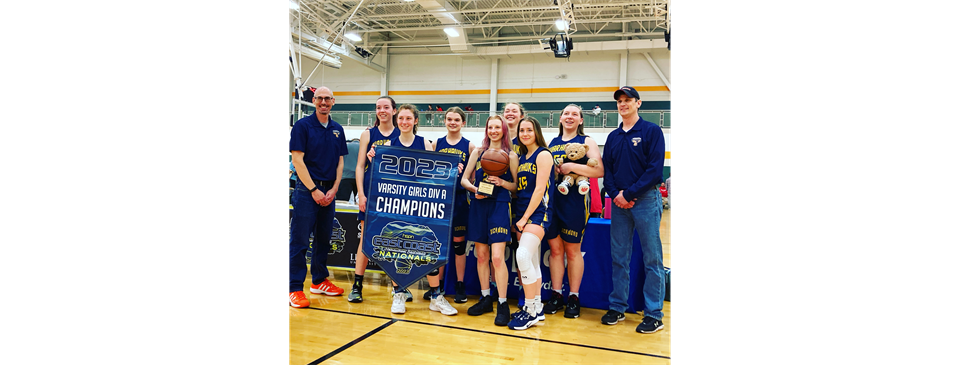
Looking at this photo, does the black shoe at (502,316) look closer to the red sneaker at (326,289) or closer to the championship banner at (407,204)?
the championship banner at (407,204)

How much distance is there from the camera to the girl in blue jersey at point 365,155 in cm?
405

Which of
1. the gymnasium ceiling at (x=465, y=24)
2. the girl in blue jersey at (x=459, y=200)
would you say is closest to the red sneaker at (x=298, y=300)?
the girl in blue jersey at (x=459, y=200)

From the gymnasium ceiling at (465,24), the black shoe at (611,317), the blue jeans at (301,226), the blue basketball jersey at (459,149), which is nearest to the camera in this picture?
the black shoe at (611,317)

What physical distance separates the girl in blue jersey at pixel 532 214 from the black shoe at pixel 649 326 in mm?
690

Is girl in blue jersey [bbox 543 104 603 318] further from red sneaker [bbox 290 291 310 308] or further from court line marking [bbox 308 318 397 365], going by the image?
red sneaker [bbox 290 291 310 308]

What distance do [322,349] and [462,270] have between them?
158cm

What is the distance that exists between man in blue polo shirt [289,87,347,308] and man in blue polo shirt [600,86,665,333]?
2112 millimetres

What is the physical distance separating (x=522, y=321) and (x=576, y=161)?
1.26 meters

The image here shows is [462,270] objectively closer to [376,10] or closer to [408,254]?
[408,254]

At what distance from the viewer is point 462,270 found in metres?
4.23

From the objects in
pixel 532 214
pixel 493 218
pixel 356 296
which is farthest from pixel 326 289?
pixel 532 214
